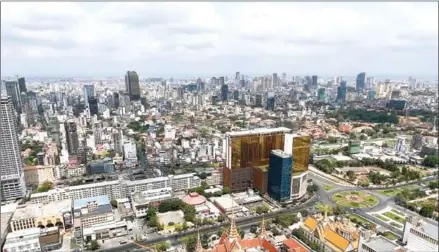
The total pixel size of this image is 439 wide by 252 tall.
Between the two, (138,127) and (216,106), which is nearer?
(138,127)

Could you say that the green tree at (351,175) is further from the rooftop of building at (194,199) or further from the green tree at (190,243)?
the green tree at (190,243)

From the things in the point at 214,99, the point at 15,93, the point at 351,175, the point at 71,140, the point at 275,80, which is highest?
the point at 15,93

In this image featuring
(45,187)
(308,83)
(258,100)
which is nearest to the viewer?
(45,187)

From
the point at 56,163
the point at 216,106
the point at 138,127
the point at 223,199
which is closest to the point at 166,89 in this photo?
the point at 216,106

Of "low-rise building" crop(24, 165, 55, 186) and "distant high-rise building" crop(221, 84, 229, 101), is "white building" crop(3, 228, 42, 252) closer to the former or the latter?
"low-rise building" crop(24, 165, 55, 186)

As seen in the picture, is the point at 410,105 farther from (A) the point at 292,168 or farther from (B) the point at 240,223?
(B) the point at 240,223

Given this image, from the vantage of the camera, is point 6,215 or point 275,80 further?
point 275,80

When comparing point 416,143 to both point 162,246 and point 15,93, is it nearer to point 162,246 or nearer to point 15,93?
point 162,246

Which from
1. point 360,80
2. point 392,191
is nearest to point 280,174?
point 392,191
